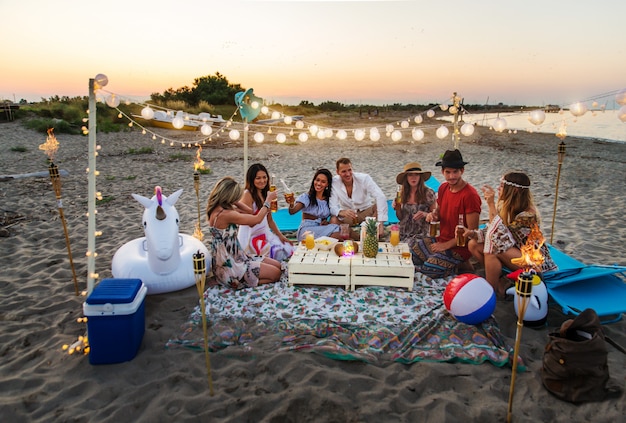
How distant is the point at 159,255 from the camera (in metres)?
4.36

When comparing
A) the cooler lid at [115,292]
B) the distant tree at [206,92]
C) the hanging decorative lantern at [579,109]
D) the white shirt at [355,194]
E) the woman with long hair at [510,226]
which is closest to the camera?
the cooler lid at [115,292]

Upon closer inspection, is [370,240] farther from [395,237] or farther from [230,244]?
[230,244]

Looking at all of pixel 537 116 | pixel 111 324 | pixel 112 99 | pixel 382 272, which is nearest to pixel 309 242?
pixel 382 272

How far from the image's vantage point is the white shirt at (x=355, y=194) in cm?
620

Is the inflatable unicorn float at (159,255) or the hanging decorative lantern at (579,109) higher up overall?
the hanging decorative lantern at (579,109)

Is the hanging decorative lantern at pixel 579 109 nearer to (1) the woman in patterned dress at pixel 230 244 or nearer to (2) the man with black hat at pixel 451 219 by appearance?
(2) the man with black hat at pixel 451 219

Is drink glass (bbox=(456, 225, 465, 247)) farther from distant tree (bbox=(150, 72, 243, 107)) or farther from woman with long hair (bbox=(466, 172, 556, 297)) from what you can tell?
distant tree (bbox=(150, 72, 243, 107))

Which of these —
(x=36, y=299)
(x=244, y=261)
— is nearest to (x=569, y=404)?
(x=244, y=261)

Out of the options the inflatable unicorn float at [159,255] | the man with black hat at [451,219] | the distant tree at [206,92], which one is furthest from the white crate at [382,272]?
the distant tree at [206,92]

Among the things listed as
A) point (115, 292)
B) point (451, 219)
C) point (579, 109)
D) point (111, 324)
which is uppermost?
point (579, 109)

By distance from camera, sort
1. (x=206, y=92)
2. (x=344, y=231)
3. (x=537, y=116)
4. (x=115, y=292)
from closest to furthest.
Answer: (x=115, y=292)
(x=537, y=116)
(x=344, y=231)
(x=206, y=92)

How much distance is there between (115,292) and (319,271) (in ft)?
6.93

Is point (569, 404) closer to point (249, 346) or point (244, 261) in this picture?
point (249, 346)

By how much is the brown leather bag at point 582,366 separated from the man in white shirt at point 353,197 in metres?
3.26
